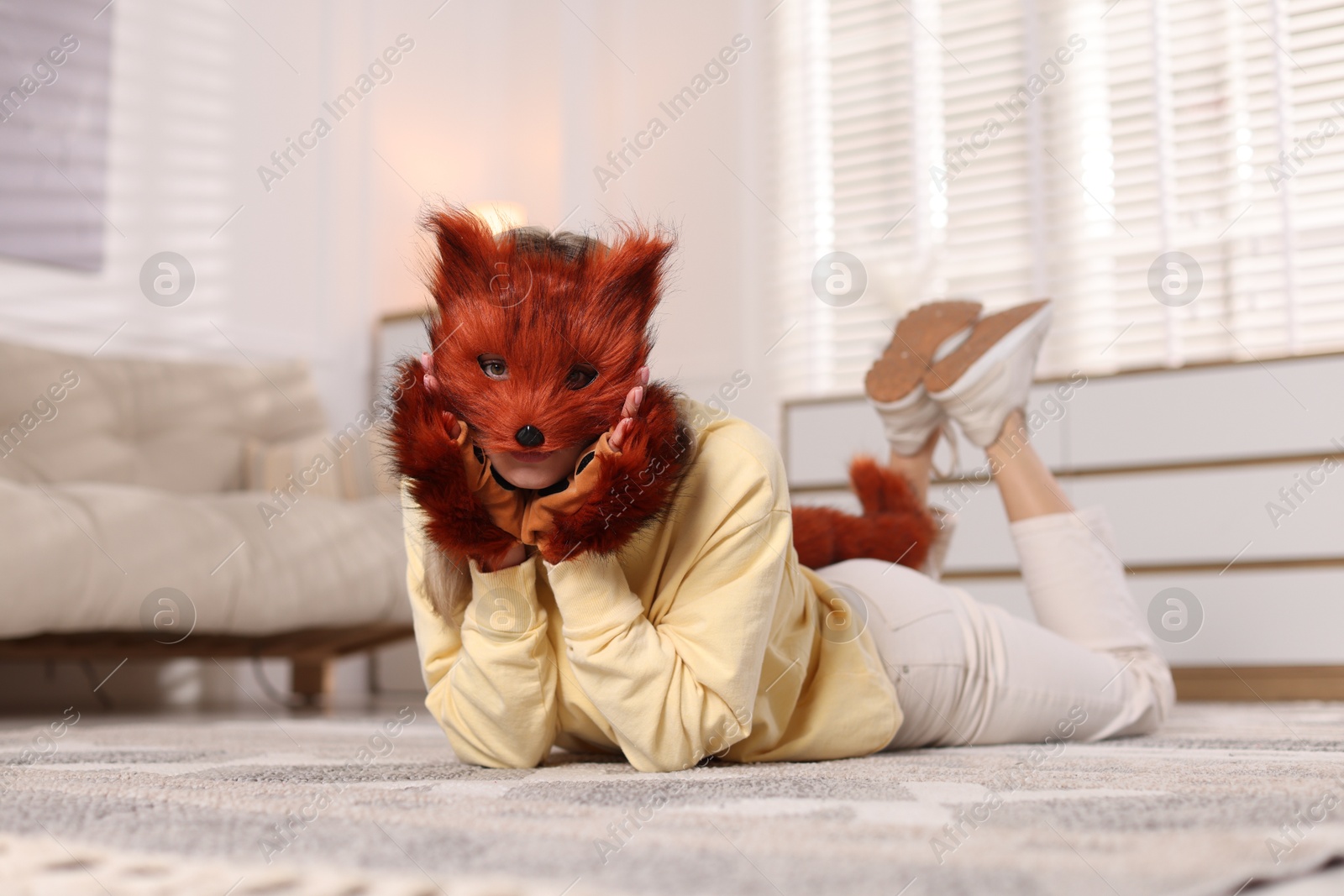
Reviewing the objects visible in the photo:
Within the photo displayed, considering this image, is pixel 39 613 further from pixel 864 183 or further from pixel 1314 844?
pixel 864 183

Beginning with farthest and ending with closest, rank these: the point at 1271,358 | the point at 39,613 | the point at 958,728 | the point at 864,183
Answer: the point at 864,183 → the point at 1271,358 → the point at 39,613 → the point at 958,728

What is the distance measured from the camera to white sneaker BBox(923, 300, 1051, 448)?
1.53m

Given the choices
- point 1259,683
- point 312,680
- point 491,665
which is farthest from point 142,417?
point 1259,683

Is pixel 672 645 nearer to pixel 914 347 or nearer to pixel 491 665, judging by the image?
pixel 491 665

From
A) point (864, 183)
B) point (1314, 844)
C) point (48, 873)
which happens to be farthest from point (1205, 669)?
point (48, 873)

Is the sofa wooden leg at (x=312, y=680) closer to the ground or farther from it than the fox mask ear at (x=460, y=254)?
closer to the ground

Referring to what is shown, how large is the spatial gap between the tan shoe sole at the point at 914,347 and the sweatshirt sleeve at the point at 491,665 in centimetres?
75

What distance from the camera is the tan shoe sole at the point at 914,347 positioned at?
61.4 inches

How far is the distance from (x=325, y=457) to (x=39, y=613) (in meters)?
1.06

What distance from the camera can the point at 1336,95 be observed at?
2877mm

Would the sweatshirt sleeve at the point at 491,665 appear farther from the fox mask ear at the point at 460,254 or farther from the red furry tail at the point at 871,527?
the red furry tail at the point at 871,527

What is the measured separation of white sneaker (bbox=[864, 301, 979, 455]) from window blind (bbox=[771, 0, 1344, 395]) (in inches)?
53.1

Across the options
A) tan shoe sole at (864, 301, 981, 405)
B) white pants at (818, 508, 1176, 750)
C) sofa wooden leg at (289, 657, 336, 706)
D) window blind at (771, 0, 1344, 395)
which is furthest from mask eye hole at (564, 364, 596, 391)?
window blind at (771, 0, 1344, 395)

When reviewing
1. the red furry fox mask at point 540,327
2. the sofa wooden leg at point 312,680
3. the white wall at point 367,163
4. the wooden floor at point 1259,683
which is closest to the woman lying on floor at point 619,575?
the red furry fox mask at point 540,327
